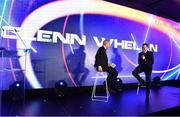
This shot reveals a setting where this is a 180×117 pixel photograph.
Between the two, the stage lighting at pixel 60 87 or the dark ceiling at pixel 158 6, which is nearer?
the stage lighting at pixel 60 87

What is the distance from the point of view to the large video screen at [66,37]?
5250mm

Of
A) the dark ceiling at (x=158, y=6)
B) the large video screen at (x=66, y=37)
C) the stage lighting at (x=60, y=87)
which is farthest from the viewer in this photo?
the dark ceiling at (x=158, y=6)

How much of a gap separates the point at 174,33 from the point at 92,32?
434 cm

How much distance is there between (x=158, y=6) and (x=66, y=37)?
3.97 metres

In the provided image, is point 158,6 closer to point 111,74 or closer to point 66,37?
point 66,37

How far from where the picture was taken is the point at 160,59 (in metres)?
8.70

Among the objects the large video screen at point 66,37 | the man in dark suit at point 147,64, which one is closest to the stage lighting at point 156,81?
the large video screen at point 66,37

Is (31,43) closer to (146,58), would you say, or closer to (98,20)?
(98,20)

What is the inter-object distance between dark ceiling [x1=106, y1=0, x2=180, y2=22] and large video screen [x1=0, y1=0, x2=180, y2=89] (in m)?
0.17

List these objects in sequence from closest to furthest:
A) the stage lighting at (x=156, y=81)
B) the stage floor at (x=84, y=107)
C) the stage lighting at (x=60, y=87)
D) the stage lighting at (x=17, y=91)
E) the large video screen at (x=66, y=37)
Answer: the stage floor at (x=84, y=107), the stage lighting at (x=17, y=91), the large video screen at (x=66, y=37), the stage lighting at (x=60, y=87), the stage lighting at (x=156, y=81)

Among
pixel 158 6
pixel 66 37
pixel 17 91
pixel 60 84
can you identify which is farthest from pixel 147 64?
pixel 158 6

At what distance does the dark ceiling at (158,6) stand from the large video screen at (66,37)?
0.17 m

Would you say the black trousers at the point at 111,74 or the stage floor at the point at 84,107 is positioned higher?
the black trousers at the point at 111,74

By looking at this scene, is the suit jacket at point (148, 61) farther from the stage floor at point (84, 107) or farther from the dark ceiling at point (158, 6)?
the dark ceiling at point (158, 6)
